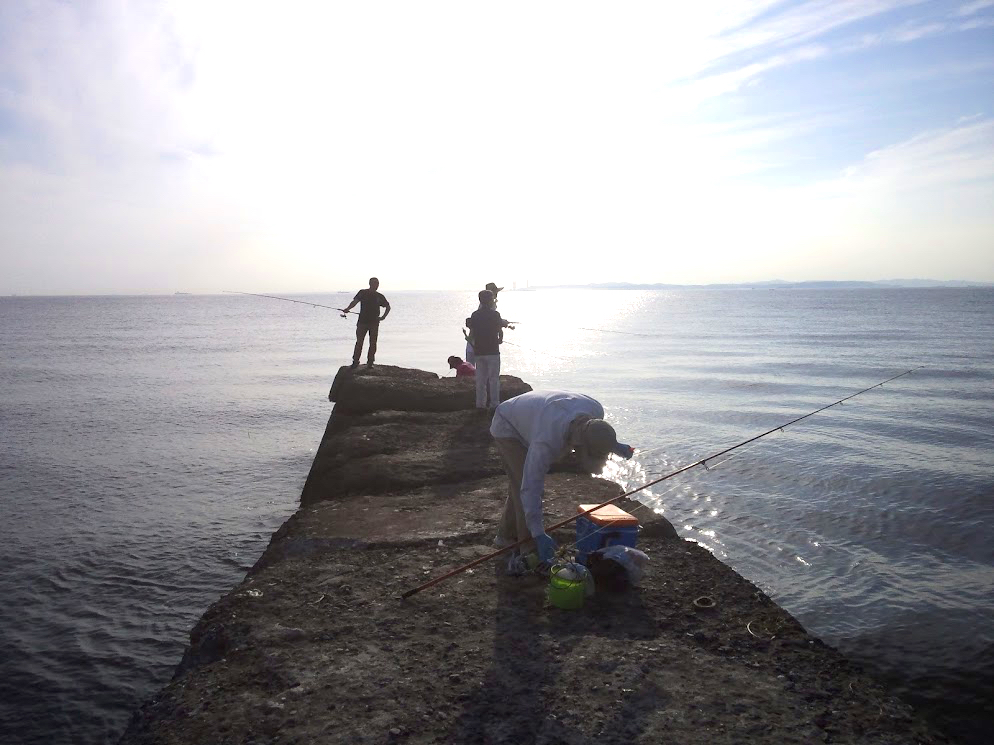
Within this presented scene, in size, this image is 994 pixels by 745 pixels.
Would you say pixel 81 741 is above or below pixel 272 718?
below

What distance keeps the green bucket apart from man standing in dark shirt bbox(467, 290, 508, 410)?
5670 millimetres

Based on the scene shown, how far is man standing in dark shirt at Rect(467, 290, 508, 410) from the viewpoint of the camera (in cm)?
Answer: 1073

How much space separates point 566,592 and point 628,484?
19.7 feet

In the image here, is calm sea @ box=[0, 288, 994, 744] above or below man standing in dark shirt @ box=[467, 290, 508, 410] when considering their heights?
below

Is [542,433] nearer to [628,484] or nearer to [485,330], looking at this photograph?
[485,330]

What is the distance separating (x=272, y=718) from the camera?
4.03 m

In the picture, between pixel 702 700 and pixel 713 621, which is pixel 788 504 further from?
pixel 702 700

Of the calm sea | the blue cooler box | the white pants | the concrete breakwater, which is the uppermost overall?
the white pants

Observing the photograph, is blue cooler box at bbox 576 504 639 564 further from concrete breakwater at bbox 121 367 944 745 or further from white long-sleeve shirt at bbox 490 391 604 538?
white long-sleeve shirt at bbox 490 391 604 538

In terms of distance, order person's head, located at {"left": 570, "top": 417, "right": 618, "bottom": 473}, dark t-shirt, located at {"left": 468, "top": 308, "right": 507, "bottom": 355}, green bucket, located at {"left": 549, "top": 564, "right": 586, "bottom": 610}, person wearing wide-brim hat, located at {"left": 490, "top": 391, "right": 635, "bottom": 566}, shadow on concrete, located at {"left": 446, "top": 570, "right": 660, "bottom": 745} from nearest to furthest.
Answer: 1. shadow on concrete, located at {"left": 446, "top": 570, "right": 660, "bottom": 745}
2. person's head, located at {"left": 570, "top": 417, "right": 618, "bottom": 473}
3. person wearing wide-brim hat, located at {"left": 490, "top": 391, "right": 635, "bottom": 566}
4. green bucket, located at {"left": 549, "top": 564, "right": 586, "bottom": 610}
5. dark t-shirt, located at {"left": 468, "top": 308, "right": 507, "bottom": 355}

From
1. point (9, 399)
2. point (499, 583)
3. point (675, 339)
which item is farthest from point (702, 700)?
point (675, 339)

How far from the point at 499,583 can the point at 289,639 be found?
5.51 ft

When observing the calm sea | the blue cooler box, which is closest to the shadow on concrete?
the blue cooler box

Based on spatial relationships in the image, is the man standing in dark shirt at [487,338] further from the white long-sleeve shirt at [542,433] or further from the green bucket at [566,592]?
the green bucket at [566,592]
